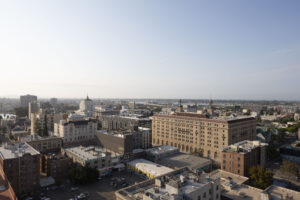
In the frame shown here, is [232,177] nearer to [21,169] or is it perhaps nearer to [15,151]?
[21,169]

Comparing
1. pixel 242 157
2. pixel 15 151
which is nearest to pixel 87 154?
pixel 15 151

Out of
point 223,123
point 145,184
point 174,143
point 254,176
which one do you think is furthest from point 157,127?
point 145,184

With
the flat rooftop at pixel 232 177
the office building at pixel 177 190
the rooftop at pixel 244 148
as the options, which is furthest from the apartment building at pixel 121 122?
the office building at pixel 177 190

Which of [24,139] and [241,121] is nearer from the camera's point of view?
[24,139]

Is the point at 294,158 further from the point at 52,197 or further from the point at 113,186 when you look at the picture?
the point at 52,197

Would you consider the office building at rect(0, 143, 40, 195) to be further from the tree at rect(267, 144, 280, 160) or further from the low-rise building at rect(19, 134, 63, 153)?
the tree at rect(267, 144, 280, 160)

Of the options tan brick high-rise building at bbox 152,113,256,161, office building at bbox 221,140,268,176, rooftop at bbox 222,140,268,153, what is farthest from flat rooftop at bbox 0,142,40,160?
tan brick high-rise building at bbox 152,113,256,161
